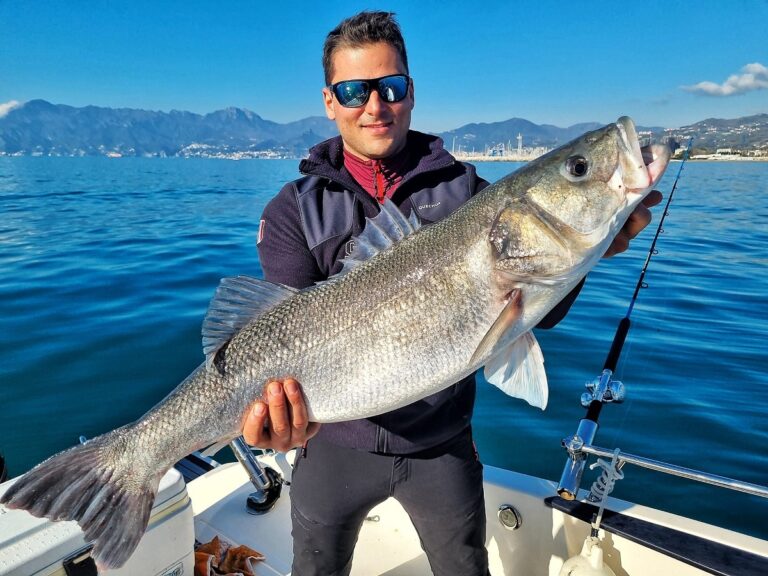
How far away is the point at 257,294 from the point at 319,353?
509 millimetres

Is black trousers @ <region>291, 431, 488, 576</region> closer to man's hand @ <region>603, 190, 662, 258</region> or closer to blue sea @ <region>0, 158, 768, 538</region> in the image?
man's hand @ <region>603, 190, 662, 258</region>

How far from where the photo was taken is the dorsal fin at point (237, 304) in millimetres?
2615

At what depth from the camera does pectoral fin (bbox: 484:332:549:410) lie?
252 centimetres

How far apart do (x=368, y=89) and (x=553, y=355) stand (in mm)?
6183

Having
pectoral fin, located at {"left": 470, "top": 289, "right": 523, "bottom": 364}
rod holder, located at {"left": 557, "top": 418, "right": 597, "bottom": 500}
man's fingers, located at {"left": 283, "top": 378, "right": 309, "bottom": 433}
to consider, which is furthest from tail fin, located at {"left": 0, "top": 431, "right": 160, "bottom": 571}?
rod holder, located at {"left": 557, "top": 418, "right": 597, "bottom": 500}

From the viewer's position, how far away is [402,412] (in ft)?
9.02

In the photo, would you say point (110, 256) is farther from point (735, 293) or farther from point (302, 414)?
point (735, 293)

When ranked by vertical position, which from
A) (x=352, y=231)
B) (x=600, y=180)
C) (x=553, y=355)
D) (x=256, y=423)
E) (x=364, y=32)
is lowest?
(x=553, y=355)

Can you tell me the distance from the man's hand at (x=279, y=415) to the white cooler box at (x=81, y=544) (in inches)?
30.8

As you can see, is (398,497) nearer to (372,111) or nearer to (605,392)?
(605,392)

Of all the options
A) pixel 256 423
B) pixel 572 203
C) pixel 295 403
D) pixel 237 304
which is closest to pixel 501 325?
pixel 572 203

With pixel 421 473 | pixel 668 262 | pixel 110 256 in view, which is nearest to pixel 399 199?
pixel 421 473

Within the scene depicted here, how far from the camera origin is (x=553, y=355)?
26.2ft

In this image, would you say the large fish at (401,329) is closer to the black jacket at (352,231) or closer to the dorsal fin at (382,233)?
the dorsal fin at (382,233)
